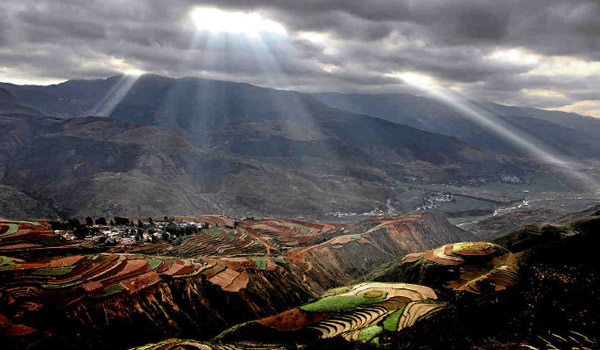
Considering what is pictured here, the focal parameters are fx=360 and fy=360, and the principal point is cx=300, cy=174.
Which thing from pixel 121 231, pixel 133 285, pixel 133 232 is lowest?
pixel 133 232

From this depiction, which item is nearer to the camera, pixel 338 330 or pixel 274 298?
pixel 338 330

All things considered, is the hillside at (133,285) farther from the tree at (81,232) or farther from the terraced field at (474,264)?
the terraced field at (474,264)

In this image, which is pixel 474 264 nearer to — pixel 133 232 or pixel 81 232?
pixel 81 232

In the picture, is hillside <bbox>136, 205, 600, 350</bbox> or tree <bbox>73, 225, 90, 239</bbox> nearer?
hillside <bbox>136, 205, 600, 350</bbox>

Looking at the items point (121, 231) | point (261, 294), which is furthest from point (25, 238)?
point (261, 294)

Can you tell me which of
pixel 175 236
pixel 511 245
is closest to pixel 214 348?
pixel 511 245

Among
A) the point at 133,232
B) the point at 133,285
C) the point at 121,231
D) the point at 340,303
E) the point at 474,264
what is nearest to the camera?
the point at 340,303

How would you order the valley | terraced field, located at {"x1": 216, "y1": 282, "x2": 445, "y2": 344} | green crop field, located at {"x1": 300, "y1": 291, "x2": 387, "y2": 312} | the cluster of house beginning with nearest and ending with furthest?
1. the valley
2. terraced field, located at {"x1": 216, "y1": 282, "x2": 445, "y2": 344}
3. green crop field, located at {"x1": 300, "y1": 291, "x2": 387, "y2": 312}
4. the cluster of house

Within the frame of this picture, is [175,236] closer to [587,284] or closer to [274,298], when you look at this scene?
[274,298]

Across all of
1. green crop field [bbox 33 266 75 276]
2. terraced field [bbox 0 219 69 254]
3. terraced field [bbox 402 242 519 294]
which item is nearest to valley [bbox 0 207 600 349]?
green crop field [bbox 33 266 75 276]

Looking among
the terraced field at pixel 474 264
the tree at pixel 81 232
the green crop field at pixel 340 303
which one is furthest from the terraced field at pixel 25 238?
the terraced field at pixel 474 264

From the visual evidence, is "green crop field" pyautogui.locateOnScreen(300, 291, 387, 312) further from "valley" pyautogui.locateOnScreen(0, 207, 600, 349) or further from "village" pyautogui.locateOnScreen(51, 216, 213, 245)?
"village" pyautogui.locateOnScreen(51, 216, 213, 245)
